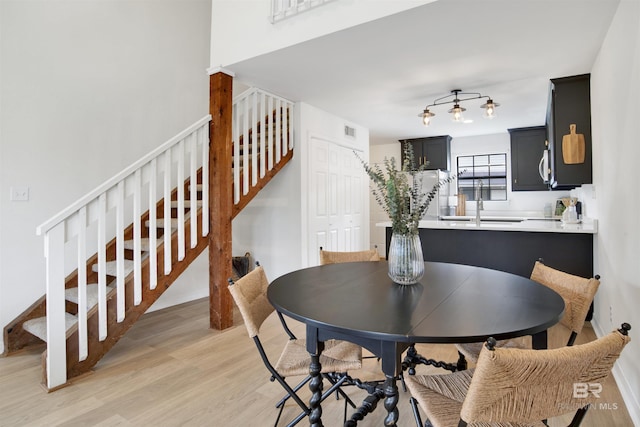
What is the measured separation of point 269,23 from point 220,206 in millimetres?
1662

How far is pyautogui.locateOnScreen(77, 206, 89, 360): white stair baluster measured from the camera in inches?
89.0

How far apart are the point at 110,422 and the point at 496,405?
1.94m

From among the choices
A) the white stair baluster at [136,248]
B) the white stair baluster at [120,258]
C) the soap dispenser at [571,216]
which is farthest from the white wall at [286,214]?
the soap dispenser at [571,216]

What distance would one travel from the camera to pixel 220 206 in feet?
10.6

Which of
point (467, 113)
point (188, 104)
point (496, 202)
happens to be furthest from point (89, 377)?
point (496, 202)

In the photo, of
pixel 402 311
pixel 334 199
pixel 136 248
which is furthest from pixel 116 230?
pixel 334 199

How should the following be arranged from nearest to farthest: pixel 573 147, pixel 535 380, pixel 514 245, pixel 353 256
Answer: pixel 535 380 < pixel 353 256 < pixel 573 147 < pixel 514 245

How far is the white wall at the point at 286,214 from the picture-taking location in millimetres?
4312

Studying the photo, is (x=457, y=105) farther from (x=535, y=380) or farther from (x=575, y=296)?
(x=535, y=380)

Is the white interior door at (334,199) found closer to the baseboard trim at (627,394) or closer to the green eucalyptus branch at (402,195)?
the green eucalyptus branch at (402,195)

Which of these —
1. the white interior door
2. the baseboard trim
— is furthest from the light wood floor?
the white interior door

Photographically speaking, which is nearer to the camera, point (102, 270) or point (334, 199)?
point (102, 270)

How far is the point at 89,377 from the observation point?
229 centimetres

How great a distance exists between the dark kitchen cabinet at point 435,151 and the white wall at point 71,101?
14.1 ft
